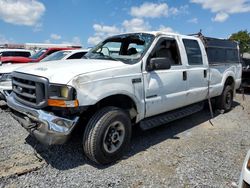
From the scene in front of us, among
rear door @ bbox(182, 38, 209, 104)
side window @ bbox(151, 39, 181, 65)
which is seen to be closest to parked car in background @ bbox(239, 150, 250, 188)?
side window @ bbox(151, 39, 181, 65)

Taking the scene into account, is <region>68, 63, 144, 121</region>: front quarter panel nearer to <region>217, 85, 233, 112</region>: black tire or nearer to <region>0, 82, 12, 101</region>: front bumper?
<region>0, 82, 12, 101</region>: front bumper

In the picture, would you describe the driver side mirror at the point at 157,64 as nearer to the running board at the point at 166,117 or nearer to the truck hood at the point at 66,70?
the truck hood at the point at 66,70

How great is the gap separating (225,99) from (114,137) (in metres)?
4.31

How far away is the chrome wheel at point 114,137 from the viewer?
144 inches

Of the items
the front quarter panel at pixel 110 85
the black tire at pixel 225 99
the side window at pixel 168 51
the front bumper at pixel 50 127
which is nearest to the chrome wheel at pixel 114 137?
the front quarter panel at pixel 110 85

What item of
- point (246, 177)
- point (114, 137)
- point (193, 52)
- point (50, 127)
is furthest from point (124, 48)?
point (246, 177)

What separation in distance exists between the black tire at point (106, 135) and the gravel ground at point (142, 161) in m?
0.17

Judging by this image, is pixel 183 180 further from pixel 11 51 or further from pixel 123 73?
pixel 11 51

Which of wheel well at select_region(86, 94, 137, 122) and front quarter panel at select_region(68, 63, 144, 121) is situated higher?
front quarter panel at select_region(68, 63, 144, 121)

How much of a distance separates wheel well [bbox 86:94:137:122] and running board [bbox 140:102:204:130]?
0.95 ft

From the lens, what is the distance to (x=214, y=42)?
6488 mm

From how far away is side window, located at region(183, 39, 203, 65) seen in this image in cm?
515

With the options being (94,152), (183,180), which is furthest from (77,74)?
(183,180)

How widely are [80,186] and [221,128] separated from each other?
12.2ft
